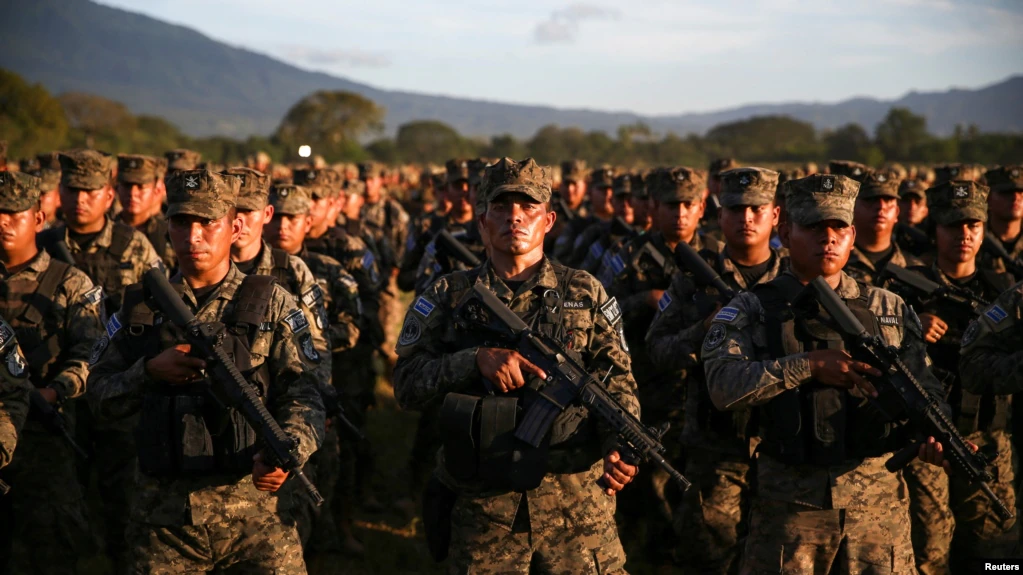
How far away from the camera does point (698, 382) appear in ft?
20.0

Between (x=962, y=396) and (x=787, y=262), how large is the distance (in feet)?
4.52

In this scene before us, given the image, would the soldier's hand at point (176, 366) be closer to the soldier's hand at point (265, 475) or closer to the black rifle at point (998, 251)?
the soldier's hand at point (265, 475)

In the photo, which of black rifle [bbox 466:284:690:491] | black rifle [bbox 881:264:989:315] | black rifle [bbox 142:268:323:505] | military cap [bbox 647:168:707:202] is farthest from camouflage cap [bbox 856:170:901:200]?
black rifle [bbox 142:268:323:505]

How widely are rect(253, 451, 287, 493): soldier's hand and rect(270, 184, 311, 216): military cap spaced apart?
3539mm

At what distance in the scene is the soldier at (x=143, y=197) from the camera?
316 inches

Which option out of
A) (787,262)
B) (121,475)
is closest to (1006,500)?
(787,262)

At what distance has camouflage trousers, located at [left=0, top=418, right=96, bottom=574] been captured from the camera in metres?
5.57

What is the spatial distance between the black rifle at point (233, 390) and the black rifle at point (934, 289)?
4163 mm

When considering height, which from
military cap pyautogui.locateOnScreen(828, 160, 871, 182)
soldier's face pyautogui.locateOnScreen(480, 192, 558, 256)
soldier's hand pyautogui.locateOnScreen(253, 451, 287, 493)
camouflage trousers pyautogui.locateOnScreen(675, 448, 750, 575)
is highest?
military cap pyautogui.locateOnScreen(828, 160, 871, 182)

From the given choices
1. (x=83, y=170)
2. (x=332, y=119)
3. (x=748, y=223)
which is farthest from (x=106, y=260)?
(x=332, y=119)

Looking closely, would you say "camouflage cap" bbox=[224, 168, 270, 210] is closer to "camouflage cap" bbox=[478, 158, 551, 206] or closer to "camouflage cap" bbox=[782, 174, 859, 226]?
"camouflage cap" bbox=[478, 158, 551, 206]

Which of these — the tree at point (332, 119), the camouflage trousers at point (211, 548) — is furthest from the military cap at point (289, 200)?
the tree at point (332, 119)

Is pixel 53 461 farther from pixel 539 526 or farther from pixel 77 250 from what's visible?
pixel 539 526

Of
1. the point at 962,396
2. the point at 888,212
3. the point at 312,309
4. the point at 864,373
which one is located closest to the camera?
the point at 864,373
